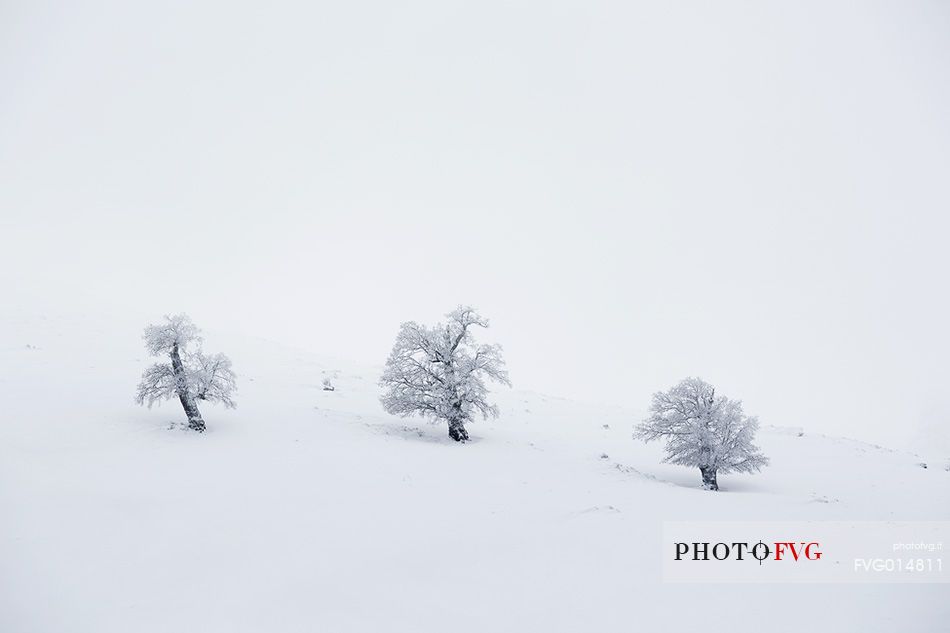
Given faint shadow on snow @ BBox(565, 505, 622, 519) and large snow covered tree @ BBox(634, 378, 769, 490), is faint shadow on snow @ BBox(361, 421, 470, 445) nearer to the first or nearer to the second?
faint shadow on snow @ BBox(565, 505, 622, 519)

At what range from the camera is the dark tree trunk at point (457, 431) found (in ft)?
76.0

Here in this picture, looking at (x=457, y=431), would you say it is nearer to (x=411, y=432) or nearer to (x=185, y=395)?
(x=411, y=432)

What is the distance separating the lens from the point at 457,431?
76.4 feet

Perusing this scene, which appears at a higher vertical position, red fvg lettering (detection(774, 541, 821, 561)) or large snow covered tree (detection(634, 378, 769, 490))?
large snow covered tree (detection(634, 378, 769, 490))

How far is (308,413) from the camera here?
23.8 m

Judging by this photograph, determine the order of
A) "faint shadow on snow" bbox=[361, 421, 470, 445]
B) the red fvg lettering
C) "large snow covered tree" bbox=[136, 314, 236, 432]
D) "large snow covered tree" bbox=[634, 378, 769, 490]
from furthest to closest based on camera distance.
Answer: "faint shadow on snow" bbox=[361, 421, 470, 445], "large snow covered tree" bbox=[634, 378, 769, 490], "large snow covered tree" bbox=[136, 314, 236, 432], the red fvg lettering

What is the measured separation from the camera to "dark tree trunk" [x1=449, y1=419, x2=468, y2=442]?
2316cm

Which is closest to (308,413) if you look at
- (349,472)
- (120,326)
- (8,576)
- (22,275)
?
(349,472)

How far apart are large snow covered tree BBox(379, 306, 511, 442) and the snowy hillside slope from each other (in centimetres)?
158

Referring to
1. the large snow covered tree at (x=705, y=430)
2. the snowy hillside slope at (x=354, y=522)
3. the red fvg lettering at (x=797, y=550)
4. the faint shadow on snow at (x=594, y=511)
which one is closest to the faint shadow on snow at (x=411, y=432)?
the snowy hillside slope at (x=354, y=522)

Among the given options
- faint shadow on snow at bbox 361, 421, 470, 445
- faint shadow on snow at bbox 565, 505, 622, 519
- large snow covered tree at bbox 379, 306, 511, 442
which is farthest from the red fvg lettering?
faint shadow on snow at bbox 361, 421, 470, 445

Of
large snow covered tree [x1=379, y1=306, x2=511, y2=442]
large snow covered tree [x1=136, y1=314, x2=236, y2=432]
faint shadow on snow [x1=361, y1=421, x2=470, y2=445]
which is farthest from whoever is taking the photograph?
large snow covered tree [x1=379, y1=306, x2=511, y2=442]

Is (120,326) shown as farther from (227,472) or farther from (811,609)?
(811,609)

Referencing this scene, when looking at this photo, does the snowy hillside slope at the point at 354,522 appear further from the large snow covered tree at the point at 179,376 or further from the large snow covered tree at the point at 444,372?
the large snow covered tree at the point at 444,372
